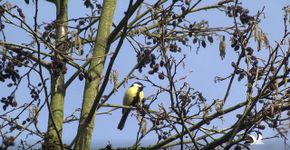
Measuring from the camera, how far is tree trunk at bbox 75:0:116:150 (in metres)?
4.48

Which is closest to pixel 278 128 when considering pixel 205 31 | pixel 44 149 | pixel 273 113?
pixel 273 113

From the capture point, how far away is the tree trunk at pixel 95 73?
448cm

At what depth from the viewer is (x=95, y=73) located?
15.5ft

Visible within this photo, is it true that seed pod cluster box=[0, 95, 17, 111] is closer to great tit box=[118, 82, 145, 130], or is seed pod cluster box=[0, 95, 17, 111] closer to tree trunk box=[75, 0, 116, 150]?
tree trunk box=[75, 0, 116, 150]

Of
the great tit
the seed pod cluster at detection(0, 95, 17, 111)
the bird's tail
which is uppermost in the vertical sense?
the great tit

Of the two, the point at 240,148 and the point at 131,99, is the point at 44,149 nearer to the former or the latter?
the point at 240,148

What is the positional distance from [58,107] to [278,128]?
2.42m

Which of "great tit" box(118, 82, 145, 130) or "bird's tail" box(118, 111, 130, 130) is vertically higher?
"great tit" box(118, 82, 145, 130)

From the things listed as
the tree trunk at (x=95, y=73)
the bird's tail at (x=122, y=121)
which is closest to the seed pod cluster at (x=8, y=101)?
the tree trunk at (x=95, y=73)

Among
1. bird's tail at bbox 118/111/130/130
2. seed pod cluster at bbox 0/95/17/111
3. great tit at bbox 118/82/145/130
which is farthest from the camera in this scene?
great tit at bbox 118/82/145/130

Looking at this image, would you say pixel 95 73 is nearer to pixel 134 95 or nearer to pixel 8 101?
pixel 8 101

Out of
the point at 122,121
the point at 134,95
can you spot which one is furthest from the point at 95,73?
the point at 134,95

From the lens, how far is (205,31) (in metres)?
4.92

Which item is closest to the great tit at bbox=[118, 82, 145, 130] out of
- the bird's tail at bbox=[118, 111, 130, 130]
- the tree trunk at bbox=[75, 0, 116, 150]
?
the bird's tail at bbox=[118, 111, 130, 130]
